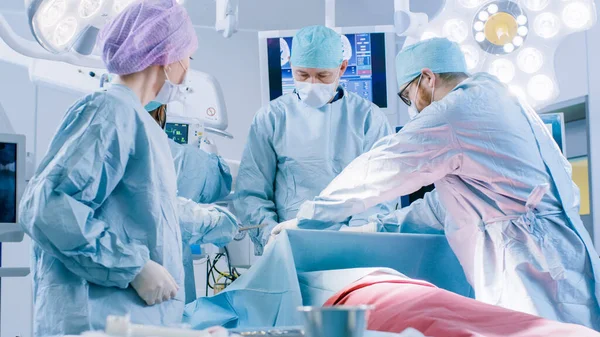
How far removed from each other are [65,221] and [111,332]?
1.98ft

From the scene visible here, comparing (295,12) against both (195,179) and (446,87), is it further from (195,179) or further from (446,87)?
(446,87)

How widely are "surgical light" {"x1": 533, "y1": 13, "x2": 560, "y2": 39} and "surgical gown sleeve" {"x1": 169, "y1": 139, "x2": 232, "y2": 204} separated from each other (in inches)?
60.1

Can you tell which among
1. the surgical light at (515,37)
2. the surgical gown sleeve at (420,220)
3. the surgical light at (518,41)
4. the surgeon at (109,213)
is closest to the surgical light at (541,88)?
the surgical light at (515,37)

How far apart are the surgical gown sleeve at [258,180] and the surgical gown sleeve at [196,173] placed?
11 centimetres

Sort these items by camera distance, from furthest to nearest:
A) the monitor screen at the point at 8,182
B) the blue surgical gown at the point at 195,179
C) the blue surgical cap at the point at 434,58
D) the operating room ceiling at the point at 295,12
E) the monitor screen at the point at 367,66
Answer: the operating room ceiling at the point at 295,12 → the monitor screen at the point at 367,66 → the monitor screen at the point at 8,182 → the blue surgical gown at the point at 195,179 → the blue surgical cap at the point at 434,58

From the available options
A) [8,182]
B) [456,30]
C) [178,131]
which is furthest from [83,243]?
[456,30]

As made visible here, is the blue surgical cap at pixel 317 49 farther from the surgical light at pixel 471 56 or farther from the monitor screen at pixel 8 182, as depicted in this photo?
the monitor screen at pixel 8 182

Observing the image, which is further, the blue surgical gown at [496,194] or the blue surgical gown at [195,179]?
the blue surgical gown at [195,179]

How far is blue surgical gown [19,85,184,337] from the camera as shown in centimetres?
Result: 150

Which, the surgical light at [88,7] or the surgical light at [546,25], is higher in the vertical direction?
the surgical light at [546,25]

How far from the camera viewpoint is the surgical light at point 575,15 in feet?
9.93

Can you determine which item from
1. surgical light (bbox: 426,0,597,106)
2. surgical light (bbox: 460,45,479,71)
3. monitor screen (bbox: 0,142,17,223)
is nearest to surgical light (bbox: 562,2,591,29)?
surgical light (bbox: 426,0,597,106)

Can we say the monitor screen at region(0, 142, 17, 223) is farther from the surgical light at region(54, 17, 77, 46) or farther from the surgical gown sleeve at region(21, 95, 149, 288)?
the surgical gown sleeve at region(21, 95, 149, 288)

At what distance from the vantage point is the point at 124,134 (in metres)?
1.63
